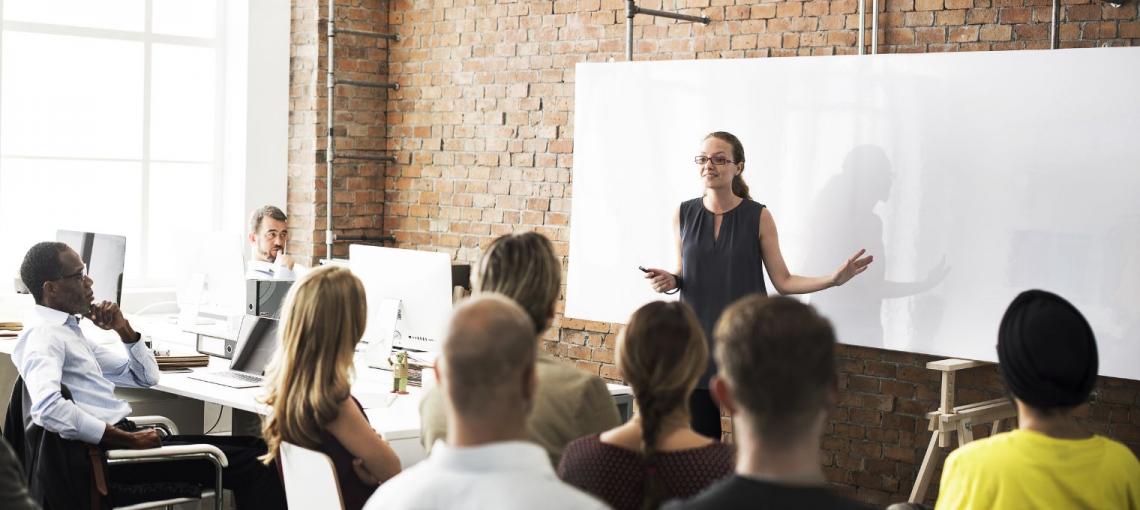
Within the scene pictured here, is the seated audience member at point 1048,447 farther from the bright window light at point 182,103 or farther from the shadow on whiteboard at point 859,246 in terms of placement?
the bright window light at point 182,103

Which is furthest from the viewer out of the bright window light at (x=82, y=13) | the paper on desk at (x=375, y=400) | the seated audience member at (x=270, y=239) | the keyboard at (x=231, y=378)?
the bright window light at (x=82, y=13)

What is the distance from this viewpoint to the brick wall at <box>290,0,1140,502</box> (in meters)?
4.92

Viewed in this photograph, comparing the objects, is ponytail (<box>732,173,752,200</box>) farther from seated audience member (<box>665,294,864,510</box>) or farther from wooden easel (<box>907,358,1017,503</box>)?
seated audience member (<box>665,294,864,510</box>)

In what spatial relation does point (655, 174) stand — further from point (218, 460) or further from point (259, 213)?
point (218, 460)

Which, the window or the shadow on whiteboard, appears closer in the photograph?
the shadow on whiteboard

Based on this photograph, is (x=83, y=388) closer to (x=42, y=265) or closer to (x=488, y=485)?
(x=42, y=265)

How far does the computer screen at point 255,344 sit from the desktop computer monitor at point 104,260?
792 millimetres

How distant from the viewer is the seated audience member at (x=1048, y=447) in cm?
194

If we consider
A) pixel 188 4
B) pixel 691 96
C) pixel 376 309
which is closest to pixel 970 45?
pixel 691 96

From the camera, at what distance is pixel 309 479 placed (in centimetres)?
295

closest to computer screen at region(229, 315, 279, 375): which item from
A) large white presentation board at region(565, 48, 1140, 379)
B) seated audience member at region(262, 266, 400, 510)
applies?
seated audience member at region(262, 266, 400, 510)

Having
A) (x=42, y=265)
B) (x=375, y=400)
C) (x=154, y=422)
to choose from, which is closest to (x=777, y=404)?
(x=375, y=400)

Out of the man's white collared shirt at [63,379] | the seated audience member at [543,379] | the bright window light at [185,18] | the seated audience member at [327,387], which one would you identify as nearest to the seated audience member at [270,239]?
the bright window light at [185,18]

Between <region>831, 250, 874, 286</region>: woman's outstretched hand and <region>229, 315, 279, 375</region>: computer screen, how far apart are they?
2069 millimetres
